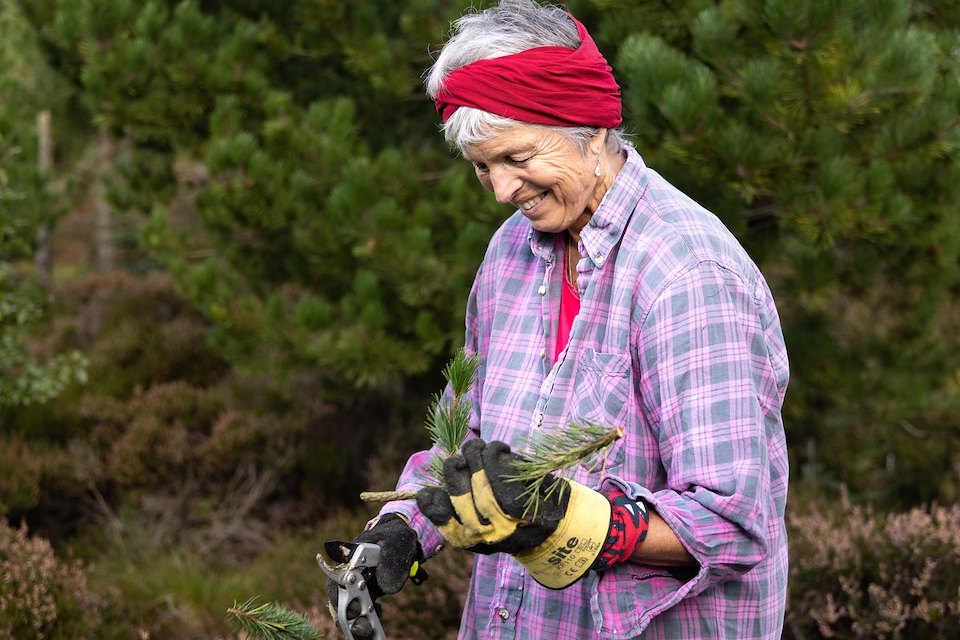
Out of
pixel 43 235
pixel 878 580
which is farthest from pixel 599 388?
pixel 43 235

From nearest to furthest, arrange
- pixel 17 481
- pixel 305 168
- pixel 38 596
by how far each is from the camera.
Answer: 1. pixel 38 596
2. pixel 305 168
3. pixel 17 481

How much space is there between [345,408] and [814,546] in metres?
3.49

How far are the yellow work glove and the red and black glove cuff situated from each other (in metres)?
0.02

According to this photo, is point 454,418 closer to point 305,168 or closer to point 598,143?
point 598,143

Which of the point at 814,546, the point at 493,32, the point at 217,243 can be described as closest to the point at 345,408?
the point at 217,243

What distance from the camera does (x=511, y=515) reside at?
139 cm

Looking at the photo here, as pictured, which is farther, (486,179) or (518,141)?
(486,179)

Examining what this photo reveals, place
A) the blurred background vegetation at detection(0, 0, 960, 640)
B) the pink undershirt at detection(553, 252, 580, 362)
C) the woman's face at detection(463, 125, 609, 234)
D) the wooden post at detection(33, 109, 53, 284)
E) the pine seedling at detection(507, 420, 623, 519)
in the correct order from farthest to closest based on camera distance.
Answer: the wooden post at detection(33, 109, 53, 284) < the blurred background vegetation at detection(0, 0, 960, 640) < the pink undershirt at detection(553, 252, 580, 362) < the woman's face at detection(463, 125, 609, 234) < the pine seedling at detection(507, 420, 623, 519)

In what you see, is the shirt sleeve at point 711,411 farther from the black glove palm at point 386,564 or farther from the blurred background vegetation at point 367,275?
the blurred background vegetation at point 367,275

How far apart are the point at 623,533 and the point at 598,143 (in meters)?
0.73

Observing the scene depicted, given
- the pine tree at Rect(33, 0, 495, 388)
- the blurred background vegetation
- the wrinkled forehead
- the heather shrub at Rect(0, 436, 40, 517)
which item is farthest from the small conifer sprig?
the heather shrub at Rect(0, 436, 40, 517)

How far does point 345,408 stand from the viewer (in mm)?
6562

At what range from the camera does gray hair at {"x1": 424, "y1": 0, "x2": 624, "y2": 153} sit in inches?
68.2

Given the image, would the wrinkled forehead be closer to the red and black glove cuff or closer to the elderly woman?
the elderly woman
